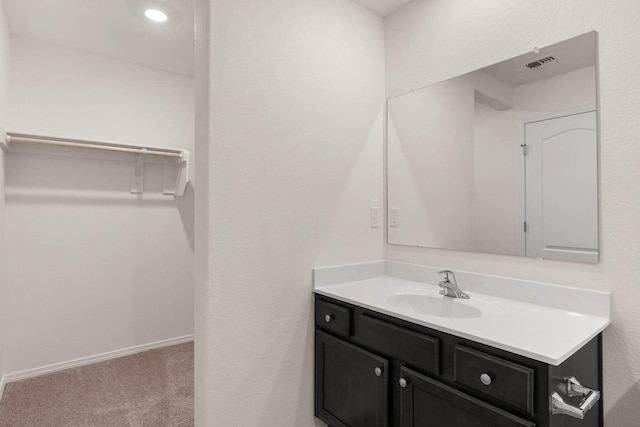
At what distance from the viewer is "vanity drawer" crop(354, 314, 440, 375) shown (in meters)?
1.26

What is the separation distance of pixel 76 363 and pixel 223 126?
2.54 m

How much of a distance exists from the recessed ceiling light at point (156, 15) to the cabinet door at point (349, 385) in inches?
87.9

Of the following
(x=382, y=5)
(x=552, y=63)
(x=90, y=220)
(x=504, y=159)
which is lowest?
(x=90, y=220)

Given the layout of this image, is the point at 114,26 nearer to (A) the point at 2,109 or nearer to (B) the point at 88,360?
(A) the point at 2,109

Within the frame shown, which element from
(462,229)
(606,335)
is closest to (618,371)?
(606,335)

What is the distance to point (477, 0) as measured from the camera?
172cm

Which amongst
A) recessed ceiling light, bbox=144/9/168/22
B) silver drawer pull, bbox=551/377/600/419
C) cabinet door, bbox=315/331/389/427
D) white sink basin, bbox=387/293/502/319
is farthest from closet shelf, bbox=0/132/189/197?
silver drawer pull, bbox=551/377/600/419

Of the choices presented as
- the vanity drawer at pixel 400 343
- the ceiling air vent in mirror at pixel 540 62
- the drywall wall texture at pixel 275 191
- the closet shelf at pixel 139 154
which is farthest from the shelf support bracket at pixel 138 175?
the ceiling air vent in mirror at pixel 540 62

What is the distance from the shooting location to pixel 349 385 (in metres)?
1.59

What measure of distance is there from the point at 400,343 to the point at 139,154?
267 cm

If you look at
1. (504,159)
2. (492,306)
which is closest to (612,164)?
(504,159)

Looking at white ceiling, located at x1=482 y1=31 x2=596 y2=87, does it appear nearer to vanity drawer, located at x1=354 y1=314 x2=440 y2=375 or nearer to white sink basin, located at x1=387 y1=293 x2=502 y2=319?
white sink basin, located at x1=387 y1=293 x2=502 y2=319

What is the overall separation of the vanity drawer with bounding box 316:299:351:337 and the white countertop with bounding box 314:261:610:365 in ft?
0.19

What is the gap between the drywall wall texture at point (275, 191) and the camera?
4.88 feet
